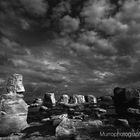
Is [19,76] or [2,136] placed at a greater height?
[19,76]

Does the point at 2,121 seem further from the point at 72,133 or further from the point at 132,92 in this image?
the point at 132,92

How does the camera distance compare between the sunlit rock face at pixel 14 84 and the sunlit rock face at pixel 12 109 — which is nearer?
the sunlit rock face at pixel 12 109

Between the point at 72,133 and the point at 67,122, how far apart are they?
81.7 inches

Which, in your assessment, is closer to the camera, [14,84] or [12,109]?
[12,109]

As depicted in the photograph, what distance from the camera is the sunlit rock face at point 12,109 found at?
2008 cm

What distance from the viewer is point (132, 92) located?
71750mm

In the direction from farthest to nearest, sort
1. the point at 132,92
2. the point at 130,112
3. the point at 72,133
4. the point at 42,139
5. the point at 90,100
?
the point at 90,100 → the point at 132,92 → the point at 130,112 → the point at 72,133 → the point at 42,139

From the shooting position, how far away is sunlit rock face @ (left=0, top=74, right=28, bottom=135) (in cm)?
2008

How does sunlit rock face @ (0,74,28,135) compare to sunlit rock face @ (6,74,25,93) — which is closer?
sunlit rock face @ (0,74,28,135)

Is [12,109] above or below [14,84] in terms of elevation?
below

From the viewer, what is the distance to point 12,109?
20719 mm

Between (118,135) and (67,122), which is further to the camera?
(67,122)

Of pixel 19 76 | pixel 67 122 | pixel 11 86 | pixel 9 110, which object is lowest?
pixel 67 122

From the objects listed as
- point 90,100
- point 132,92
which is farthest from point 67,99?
point 132,92
